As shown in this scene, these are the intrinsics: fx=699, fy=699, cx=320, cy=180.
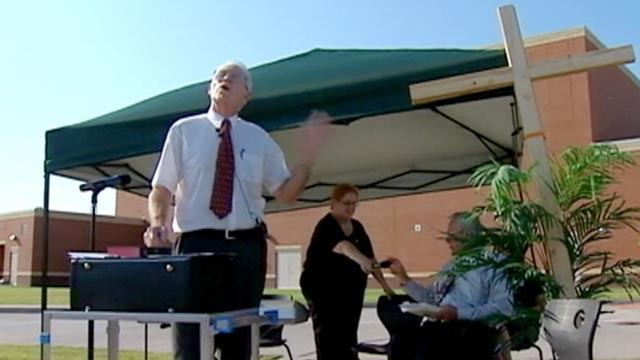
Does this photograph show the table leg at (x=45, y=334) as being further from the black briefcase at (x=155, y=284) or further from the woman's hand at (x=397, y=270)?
the woman's hand at (x=397, y=270)

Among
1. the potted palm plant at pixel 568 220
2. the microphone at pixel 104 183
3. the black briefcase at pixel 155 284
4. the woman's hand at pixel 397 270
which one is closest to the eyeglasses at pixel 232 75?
the black briefcase at pixel 155 284

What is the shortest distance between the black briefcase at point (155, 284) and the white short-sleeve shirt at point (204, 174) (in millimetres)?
251

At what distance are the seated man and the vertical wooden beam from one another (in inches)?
12.3

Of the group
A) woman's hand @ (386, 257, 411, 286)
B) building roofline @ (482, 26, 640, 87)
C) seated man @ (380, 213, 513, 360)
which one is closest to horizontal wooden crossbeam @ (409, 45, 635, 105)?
seated man @ (380, 213, 513, 360)

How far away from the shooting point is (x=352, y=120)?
3.83 meters

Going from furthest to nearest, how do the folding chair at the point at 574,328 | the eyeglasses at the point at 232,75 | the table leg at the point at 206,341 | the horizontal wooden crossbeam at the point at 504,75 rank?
the horizontal wooden crossbeam at the point at 504,75 → the eyeglasses at the point at 232,75 → the folding chair at the point at 574,328 → the table leg at the point at 206,341

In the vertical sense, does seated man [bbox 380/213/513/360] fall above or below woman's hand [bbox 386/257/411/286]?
below

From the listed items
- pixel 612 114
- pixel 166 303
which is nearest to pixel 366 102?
pixel 166 303

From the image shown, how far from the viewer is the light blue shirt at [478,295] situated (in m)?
3.34

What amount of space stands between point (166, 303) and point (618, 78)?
3046 cm

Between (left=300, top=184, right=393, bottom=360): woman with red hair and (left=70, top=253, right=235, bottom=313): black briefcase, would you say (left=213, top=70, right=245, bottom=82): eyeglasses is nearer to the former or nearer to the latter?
(left=70, top=253, right=235, bottom=313): black briefcase

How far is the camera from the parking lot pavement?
834 cm

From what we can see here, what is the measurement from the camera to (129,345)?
10070 millimetres

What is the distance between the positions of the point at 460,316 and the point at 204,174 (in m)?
1.58
